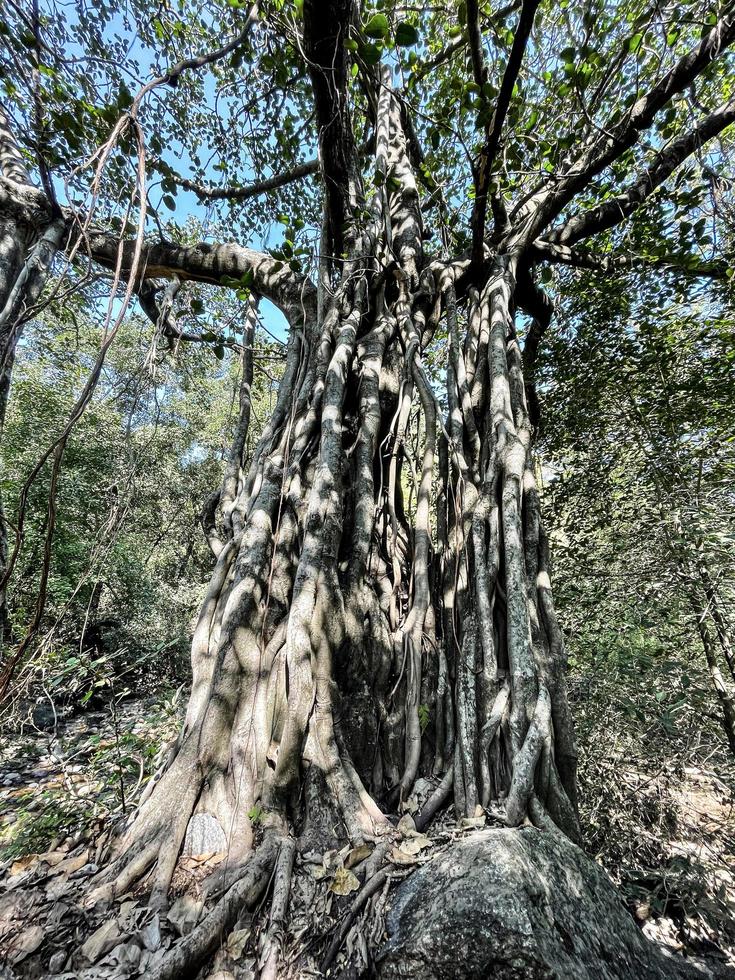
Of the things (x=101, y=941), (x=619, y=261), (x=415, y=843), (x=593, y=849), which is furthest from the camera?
(x=619, y=261)

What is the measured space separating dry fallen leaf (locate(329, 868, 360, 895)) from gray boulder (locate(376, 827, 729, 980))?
140 millimetres

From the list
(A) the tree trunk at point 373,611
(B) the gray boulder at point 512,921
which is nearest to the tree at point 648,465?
(A) the tree trunk at point 373,611

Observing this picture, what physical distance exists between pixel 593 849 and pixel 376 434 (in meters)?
2.59

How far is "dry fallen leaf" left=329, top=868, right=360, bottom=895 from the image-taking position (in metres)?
1.52

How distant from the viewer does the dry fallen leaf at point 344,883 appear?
1.52 metres

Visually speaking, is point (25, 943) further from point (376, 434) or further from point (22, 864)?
point (376, 434)

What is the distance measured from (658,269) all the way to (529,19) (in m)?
2.23

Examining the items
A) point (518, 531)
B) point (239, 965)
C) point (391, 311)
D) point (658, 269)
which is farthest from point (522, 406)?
point (239, 965)

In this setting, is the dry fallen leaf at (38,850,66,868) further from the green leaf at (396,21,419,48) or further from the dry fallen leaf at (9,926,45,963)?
the green leaf at (396,21,419,48)

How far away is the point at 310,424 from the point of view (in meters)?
2.87

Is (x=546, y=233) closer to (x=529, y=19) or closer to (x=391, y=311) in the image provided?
(x=391, y=311)

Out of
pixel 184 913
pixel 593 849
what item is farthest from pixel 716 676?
pixel 184 913

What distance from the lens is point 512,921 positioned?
1259mm

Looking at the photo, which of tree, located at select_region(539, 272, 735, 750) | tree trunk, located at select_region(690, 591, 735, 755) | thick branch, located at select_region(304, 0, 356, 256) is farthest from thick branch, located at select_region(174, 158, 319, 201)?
tree trunk, located at select_region(690, 591, 735, 755)
